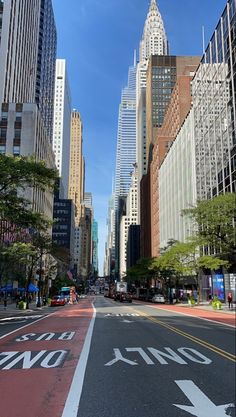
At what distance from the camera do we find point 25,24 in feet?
388

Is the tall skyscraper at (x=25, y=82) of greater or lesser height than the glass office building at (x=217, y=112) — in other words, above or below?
above

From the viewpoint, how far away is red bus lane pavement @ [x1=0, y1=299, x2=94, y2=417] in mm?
7247

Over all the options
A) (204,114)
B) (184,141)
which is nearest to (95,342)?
(204,114)

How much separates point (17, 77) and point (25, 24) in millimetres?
16615

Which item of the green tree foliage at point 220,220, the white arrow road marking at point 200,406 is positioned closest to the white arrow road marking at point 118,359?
the white arrow road marking at point 200,406

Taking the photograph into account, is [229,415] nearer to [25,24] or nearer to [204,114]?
[204,114]

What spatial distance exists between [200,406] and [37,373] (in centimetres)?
404

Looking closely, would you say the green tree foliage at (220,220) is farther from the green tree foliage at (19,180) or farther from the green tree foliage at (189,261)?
the green tree foliage at (19,180)

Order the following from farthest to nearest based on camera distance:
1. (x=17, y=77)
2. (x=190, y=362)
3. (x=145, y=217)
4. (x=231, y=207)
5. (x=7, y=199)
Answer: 1. (x=145, y=217)
2. (x=17, y=77)
3. (x=231, y=207)
4. (x=7, y=199)
5. (x=190, y=362)

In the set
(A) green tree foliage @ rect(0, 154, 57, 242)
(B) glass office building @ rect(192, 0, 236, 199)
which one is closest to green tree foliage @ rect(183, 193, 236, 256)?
(B) glass office building @ rect(192, 0, 236, 199)

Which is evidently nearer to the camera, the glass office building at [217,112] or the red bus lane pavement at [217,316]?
the red bus lane pavement at [217,316]

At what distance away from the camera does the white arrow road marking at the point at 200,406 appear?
277 inches

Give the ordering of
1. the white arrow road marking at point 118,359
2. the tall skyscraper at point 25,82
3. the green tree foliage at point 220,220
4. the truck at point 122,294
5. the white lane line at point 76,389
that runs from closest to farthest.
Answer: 1. the white lane line at point 76,389
2. the white arrow road marking at point 118,359
3. the green tree foliage at point 220,220
4. the truck at point 122,294
5. the tall skyscraper at point 25,82

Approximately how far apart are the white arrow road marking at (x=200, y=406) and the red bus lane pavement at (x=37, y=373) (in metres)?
2.06
